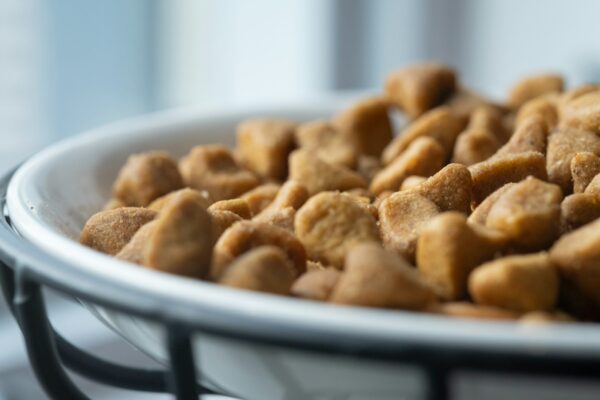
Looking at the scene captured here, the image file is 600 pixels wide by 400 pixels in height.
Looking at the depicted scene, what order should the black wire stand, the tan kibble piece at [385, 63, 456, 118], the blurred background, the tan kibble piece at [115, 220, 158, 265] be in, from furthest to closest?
1. the blurred background
2. the tan kibble piece at [385, 63, 456, 118]
3. the tan kibble piece at [115, 220, 158, 265]
4. the black wire stand

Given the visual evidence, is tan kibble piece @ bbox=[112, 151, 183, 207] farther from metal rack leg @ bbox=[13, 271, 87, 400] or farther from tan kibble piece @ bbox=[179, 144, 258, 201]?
metal rack leg @ bbox=[13, 271, 87, 400]

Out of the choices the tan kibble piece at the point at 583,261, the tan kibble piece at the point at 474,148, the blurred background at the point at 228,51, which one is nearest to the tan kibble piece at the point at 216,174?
the tan kibble piece at the point at 474,148

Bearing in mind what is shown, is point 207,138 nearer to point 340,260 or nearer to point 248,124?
point 248,124

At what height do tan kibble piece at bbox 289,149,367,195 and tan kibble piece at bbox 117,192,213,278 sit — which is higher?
tan kibble piece at bbox 117,192,213,278

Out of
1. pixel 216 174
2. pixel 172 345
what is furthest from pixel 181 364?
pixel 216 174

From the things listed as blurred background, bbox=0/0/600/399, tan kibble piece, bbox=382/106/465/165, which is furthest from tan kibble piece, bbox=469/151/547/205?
blurred background, bbox=0/0/600/399

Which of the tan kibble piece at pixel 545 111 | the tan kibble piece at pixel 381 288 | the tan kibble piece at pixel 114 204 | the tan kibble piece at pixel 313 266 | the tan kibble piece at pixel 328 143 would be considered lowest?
the tan kibble piece at pixel 114 204

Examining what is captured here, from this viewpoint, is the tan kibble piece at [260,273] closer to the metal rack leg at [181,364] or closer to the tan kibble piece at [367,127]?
the metal rack leg at [181,364]
